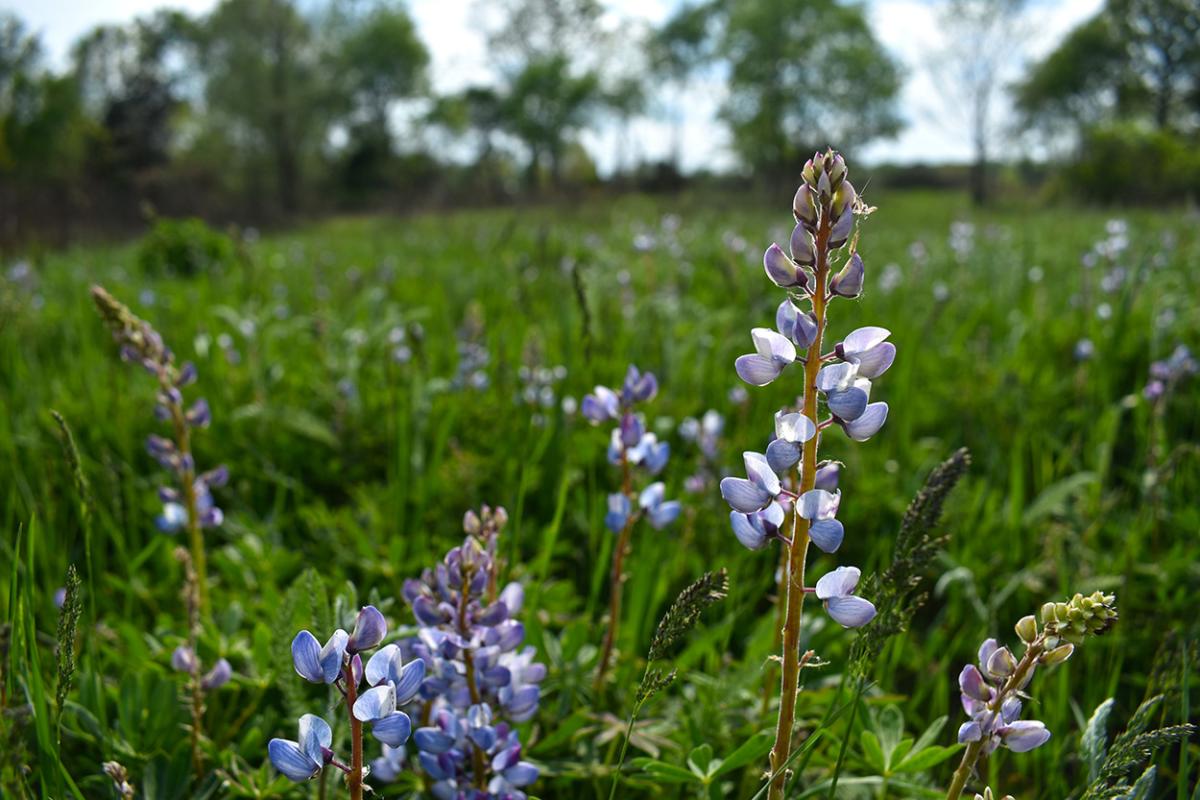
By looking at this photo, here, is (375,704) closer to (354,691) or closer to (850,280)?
(354,691)

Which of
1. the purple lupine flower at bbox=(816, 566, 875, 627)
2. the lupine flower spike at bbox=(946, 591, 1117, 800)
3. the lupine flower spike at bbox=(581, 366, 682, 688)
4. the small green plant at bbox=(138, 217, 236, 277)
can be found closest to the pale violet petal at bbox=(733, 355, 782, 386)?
the purple lupine flower at bbox=(816, 566, 875, 627)

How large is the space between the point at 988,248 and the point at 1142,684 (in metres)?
6.94

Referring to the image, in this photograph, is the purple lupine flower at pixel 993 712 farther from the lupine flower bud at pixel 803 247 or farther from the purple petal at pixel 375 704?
the purple petal at pixel 375 704

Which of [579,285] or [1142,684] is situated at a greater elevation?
[579,285]

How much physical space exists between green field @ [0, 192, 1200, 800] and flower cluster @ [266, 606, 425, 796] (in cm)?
22

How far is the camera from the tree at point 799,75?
53500 mm

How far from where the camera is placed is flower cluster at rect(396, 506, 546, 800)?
1132mm

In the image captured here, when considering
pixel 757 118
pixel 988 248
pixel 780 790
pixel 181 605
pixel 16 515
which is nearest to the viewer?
pixel 780 790

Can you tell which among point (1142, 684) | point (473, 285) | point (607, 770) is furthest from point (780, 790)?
point (473, 285)

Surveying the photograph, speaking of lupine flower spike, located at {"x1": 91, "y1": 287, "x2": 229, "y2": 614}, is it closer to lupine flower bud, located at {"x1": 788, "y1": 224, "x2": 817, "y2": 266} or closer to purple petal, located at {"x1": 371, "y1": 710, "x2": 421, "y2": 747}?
purple petal, located at {"x1": 371, "y1": 710, "x2": 421, "y2": 747}

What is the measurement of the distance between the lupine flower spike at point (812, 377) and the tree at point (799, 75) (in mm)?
54322

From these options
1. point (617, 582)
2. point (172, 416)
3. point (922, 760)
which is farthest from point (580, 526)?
point (922, 760)

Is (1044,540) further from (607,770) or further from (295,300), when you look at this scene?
(295,300)

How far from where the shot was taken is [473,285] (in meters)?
5.44
